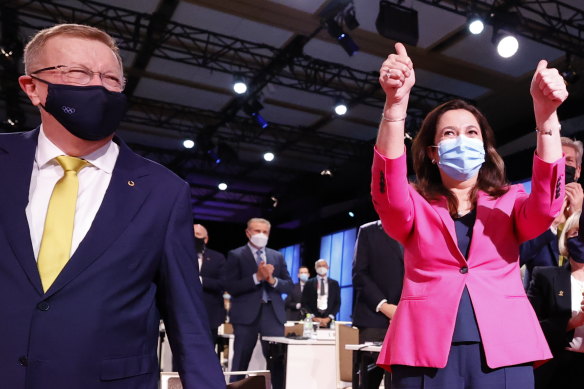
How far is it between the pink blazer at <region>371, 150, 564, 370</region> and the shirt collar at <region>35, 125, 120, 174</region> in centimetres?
73

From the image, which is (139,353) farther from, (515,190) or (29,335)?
(515,190)

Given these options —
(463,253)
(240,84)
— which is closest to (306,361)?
(463,253)

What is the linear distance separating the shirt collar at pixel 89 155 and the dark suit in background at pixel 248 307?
480cm

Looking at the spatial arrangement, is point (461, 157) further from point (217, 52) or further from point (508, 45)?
point (217, 52)

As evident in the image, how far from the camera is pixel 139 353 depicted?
4.45 feet

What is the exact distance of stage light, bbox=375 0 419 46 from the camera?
7406 millimetres

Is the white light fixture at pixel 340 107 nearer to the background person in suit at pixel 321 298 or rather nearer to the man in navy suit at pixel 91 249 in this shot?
the background person in suit at pixel 321 298

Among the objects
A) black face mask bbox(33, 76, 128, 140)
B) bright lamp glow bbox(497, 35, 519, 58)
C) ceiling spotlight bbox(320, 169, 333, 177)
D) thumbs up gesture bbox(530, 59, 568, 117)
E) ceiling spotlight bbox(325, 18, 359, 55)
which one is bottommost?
black face mask bbox(33, 76, 128, 140)

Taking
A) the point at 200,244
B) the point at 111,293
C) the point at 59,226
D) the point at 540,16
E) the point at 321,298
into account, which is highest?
the point at 540,16

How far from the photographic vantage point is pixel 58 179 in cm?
142

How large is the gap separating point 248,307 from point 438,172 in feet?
14.5

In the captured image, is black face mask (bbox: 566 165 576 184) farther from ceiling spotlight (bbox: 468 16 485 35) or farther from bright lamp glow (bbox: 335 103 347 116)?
bright lamp glow (bbox: 335 103 347 116)

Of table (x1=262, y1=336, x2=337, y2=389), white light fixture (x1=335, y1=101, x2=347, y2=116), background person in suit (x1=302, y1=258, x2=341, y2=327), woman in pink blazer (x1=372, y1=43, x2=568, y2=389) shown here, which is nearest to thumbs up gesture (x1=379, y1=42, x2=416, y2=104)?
woman in pink blazer (x1=372, y1=43, x2=568, y2=389)

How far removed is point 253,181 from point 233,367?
11.3m
